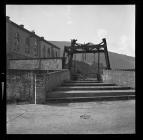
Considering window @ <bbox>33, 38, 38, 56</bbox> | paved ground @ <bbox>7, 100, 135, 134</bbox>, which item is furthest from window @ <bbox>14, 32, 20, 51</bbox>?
paved ground @ <bbox>7, 100, 135, 134</bbox>

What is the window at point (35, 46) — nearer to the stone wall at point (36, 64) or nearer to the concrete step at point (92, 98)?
the stone wall at point (36, 64)

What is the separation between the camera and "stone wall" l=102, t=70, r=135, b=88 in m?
10.5

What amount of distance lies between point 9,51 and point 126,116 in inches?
808

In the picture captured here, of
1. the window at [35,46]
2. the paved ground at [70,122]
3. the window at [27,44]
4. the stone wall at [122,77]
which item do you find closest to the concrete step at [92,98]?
the paved ground at [70,122]

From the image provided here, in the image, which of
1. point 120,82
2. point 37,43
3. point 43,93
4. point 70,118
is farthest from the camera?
point 37,43

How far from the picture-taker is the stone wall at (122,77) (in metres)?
10.5

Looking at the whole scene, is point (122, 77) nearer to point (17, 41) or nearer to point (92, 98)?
point (92, 98)

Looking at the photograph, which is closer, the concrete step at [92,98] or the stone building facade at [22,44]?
the concrete step at [92,98]

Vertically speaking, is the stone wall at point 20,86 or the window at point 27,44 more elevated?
the window at point 27,44

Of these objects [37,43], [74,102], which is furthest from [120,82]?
[37,43]

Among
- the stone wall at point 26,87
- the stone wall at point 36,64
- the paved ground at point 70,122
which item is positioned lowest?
the paved ground at point 70,122

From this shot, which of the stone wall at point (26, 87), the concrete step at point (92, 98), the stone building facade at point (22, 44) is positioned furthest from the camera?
the stone building facade at point (22, 44)
